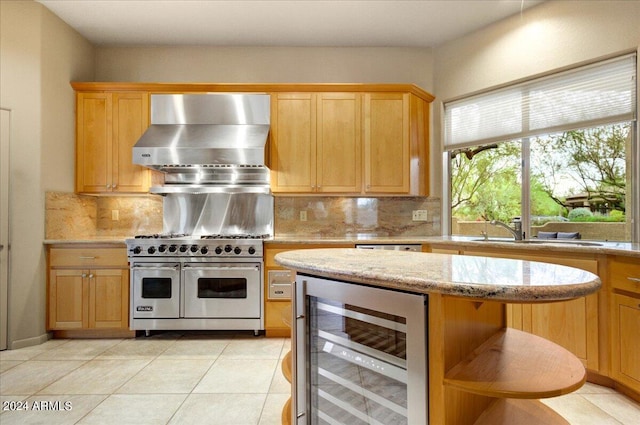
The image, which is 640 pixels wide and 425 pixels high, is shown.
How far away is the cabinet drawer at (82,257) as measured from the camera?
3.16 metres

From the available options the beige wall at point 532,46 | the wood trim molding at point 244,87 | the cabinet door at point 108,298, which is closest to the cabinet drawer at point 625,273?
the beige wall at point 532,46

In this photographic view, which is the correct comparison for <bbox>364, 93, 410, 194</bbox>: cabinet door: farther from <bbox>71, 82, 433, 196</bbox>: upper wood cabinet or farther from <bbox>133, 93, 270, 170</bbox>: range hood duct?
<bbox>133, 93, 270, 170</bbox>: range hood duct

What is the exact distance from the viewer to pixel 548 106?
3.12m

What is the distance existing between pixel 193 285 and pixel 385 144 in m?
2.44

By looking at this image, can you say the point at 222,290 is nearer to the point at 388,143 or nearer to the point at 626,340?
the point at 388,143

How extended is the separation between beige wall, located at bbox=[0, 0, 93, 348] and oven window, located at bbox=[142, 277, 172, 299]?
0.94 m

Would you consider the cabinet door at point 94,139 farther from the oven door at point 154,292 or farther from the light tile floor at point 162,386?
the light tile floor at point 162,386

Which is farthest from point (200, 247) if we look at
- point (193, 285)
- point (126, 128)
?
point (126, 128)

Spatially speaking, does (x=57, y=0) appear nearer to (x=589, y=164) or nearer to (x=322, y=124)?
(x=322, y=124)

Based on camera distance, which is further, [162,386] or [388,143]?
[388,143]

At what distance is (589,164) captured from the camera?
296cm

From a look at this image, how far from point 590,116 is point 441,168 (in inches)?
55.3

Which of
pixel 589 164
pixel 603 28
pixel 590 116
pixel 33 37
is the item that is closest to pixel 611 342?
pixel 589 164

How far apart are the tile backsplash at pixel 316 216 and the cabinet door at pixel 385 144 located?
37 centimetres
